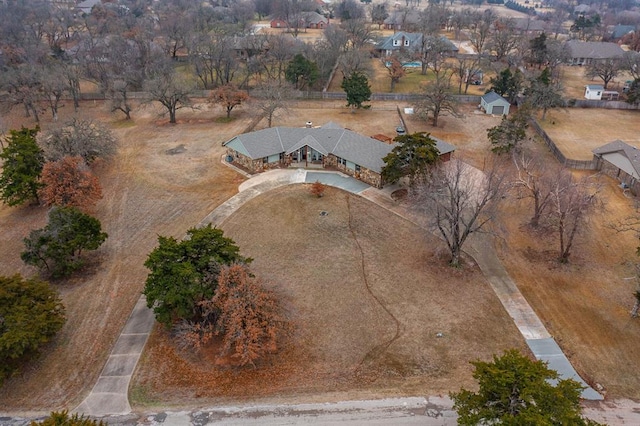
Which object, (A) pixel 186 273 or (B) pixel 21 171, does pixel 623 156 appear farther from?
(B) pixel 21 171

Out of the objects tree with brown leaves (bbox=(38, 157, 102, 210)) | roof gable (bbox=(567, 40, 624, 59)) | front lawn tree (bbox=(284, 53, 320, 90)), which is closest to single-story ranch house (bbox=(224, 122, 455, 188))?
tree with brown leaves (bbox=(38, 157, 102, 210))

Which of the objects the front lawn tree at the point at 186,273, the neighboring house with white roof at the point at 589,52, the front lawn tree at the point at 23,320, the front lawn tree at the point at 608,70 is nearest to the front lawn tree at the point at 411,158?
the front lawn tree at the point at 186,273

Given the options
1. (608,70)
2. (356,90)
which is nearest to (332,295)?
(356,90)

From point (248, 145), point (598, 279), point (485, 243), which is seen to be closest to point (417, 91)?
point (248, 145)

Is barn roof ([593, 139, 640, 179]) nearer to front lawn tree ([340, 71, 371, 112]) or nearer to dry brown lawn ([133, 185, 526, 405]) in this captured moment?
dry brown lawn ([133, 185, 526, 405])

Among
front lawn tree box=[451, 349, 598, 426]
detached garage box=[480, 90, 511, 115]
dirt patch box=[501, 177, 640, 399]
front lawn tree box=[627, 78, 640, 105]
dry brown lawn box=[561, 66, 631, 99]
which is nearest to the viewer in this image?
front lawn tree box=[451, 349, 598, 426]

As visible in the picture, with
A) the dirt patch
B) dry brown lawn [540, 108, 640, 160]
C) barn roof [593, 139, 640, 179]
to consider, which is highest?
barn roof [593, 139, 640, 179]

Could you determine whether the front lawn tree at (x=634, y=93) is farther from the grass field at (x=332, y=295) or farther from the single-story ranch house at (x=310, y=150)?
the single-story ranch house at (x=310, y=150)
